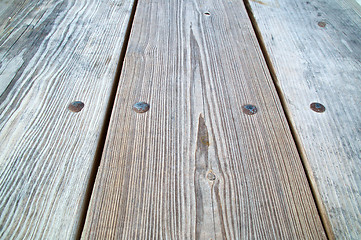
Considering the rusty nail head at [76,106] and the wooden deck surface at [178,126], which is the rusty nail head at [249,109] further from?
the rusty nail head at [76,106]

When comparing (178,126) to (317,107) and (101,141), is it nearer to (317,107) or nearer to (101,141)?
(101,141)

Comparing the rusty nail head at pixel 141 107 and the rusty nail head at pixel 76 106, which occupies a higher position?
the rusty nail head at pixel 141 107

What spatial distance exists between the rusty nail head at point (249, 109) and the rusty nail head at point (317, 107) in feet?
0.56

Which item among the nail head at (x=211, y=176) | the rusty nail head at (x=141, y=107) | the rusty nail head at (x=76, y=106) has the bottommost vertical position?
the nail head at (x=211, y=176)

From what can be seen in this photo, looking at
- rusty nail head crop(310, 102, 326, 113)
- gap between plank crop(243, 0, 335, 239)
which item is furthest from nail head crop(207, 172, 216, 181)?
rusty nail head crop(310, 102, 326, 113)

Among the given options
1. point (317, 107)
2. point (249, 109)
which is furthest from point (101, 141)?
point (317, 107)

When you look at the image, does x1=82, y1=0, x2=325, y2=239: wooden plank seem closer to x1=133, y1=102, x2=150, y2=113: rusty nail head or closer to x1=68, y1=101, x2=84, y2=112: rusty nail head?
x1=133, y1=102, x2=150, y2=113: rusty nail head

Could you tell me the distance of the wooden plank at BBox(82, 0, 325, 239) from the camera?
0.57 m

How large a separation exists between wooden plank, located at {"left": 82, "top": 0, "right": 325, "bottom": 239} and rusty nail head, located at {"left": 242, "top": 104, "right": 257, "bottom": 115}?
0.05 ft

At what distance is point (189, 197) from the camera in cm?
61

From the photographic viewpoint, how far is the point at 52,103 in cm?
81

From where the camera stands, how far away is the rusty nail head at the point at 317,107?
2.63 ft

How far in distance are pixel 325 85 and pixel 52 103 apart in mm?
846

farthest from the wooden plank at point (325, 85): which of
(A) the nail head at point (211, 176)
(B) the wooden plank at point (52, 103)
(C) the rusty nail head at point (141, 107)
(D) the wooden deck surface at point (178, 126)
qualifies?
(B) the wooden plank at point (52, 103)
